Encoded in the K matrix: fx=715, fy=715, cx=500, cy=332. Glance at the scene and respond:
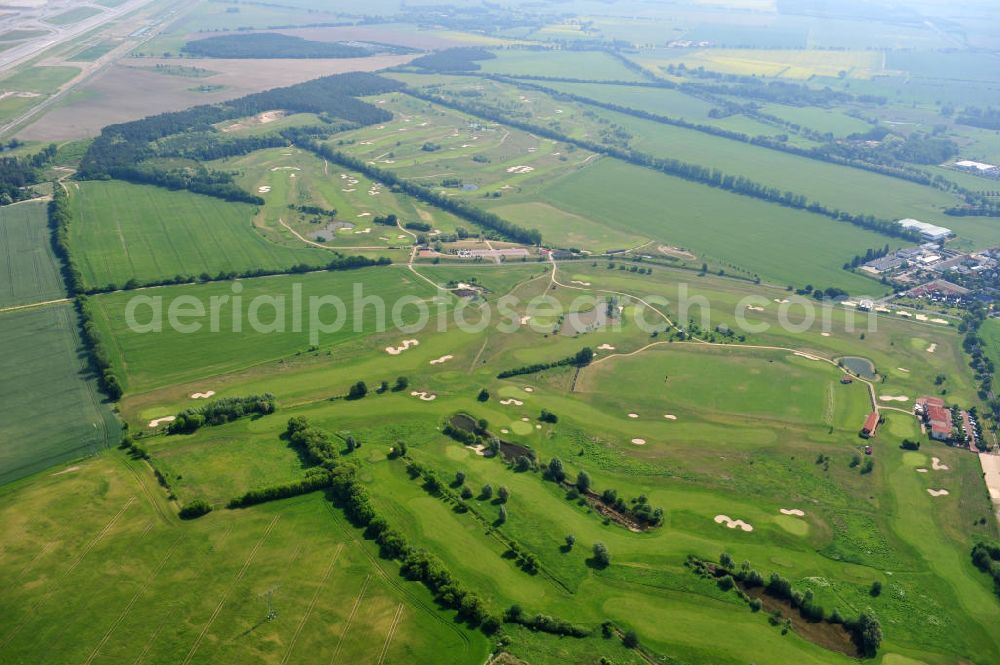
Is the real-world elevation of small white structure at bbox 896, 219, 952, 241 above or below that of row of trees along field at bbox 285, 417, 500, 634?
above

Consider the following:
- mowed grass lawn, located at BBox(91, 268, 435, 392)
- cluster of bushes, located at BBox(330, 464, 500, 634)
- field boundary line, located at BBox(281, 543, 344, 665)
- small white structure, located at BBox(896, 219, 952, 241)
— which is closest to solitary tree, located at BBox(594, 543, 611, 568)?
cluster of bushes, located at BBox(330, 464, 500, 634)

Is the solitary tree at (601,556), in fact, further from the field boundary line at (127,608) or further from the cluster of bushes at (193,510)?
the field boundary line at (127,608)

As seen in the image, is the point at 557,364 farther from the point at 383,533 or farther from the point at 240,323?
the point at 240,323

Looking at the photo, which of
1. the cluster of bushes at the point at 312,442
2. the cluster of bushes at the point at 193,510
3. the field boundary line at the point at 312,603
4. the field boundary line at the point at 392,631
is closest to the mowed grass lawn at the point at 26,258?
the cluster of bushes at the point at 312,442

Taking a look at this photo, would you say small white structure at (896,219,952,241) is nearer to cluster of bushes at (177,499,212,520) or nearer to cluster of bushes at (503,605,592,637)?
cluster of bushes at (503,605,592,637)

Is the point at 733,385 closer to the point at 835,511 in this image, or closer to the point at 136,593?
the point at 835,511

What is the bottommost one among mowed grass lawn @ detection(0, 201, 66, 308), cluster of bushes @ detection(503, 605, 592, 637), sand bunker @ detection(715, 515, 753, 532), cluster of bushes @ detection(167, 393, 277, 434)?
cluster of bushes @ detection(503, 605, 592, 637)

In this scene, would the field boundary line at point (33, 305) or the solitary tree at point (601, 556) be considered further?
the field boundary line at point (33, 305)
